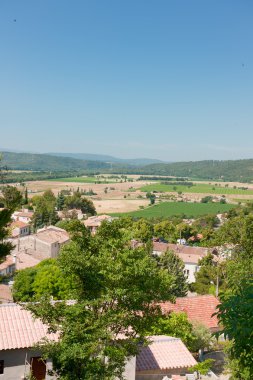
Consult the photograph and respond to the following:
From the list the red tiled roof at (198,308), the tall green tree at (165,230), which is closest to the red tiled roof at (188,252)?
the tall green tree at (165,230)

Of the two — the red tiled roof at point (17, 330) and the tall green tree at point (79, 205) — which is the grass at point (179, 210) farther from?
the red tiled roof at point (17, 330)

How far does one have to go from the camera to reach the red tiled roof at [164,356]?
17.1 metres

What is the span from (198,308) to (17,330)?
14300 millimetres

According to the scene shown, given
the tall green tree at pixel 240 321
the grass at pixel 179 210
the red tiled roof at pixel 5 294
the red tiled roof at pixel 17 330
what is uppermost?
the tall green tree at pixel 240 321

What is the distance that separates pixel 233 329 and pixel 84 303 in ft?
18.2

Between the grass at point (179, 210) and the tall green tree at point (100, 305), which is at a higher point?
the tall green tree at point (100, 305)

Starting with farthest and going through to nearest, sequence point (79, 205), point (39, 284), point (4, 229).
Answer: point (79, 205), point (39, 284), point (4, 229)

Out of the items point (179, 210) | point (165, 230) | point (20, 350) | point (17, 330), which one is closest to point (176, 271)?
point (17, 330)

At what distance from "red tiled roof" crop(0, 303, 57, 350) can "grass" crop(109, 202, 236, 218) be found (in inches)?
3628

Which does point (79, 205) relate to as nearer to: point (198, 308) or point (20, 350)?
point (198, 308)

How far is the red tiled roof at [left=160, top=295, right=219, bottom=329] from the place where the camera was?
25.5 meters

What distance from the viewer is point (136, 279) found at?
456 inches

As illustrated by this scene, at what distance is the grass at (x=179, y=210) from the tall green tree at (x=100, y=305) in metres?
97.1

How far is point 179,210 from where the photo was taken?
128250 mm
